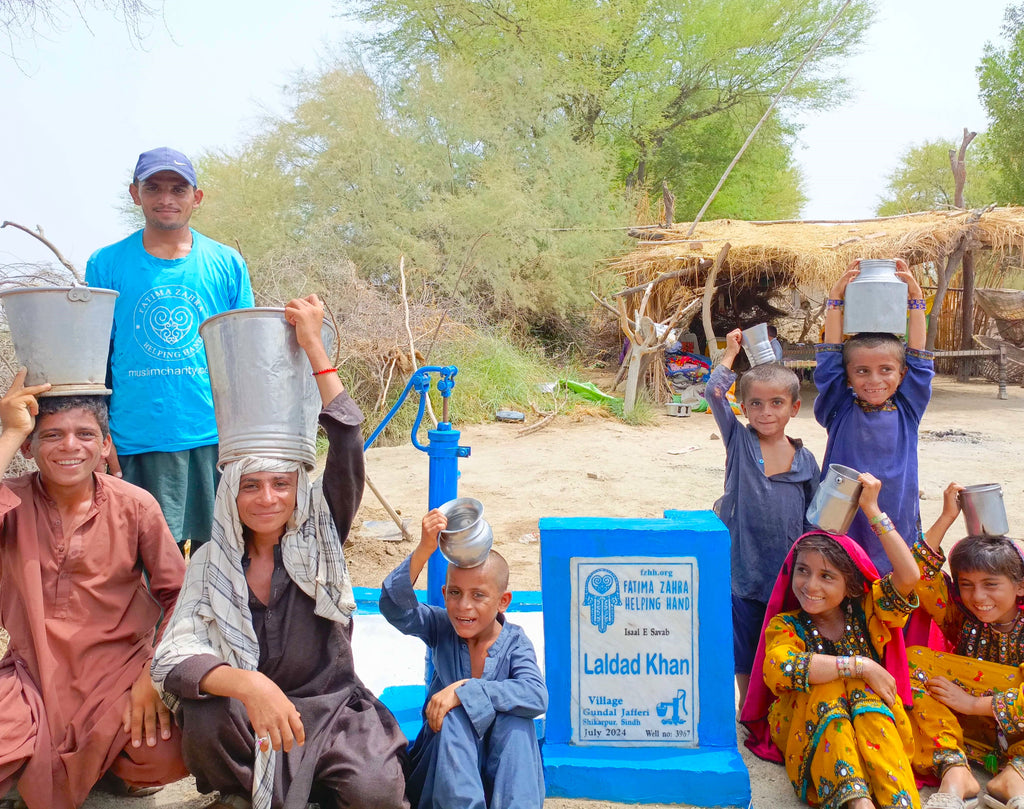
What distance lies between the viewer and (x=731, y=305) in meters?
16.7

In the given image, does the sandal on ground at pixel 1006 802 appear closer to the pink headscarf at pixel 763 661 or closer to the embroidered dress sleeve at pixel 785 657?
the pink headscarf at pixel 763 661

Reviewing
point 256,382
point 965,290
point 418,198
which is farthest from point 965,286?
point 256,382

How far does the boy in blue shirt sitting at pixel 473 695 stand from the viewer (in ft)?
6.87

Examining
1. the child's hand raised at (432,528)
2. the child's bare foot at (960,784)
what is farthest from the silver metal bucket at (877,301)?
the child's hand raised at (432,528)

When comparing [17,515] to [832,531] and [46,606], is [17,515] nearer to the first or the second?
[46,606]

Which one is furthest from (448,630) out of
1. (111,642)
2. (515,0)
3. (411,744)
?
(515,0)

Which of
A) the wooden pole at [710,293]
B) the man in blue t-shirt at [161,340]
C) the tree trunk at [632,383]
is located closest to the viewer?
the man in blue t-shirt at [161,340]

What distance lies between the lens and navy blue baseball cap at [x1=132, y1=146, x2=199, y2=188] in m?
2.80

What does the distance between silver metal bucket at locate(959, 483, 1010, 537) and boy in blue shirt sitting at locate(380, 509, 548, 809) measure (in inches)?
59.1

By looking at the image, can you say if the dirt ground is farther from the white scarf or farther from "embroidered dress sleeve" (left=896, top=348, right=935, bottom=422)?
the white scarf

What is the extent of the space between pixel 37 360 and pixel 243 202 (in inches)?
475

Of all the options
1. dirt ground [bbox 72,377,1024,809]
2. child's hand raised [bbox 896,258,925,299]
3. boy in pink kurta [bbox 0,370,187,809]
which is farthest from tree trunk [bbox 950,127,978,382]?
boy in pink kurta [bbox 0,370,187,809]

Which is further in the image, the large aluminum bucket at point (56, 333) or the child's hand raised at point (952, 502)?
the child's hand raised at point (952, 502)

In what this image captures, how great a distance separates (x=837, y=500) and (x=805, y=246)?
33.4 feet
